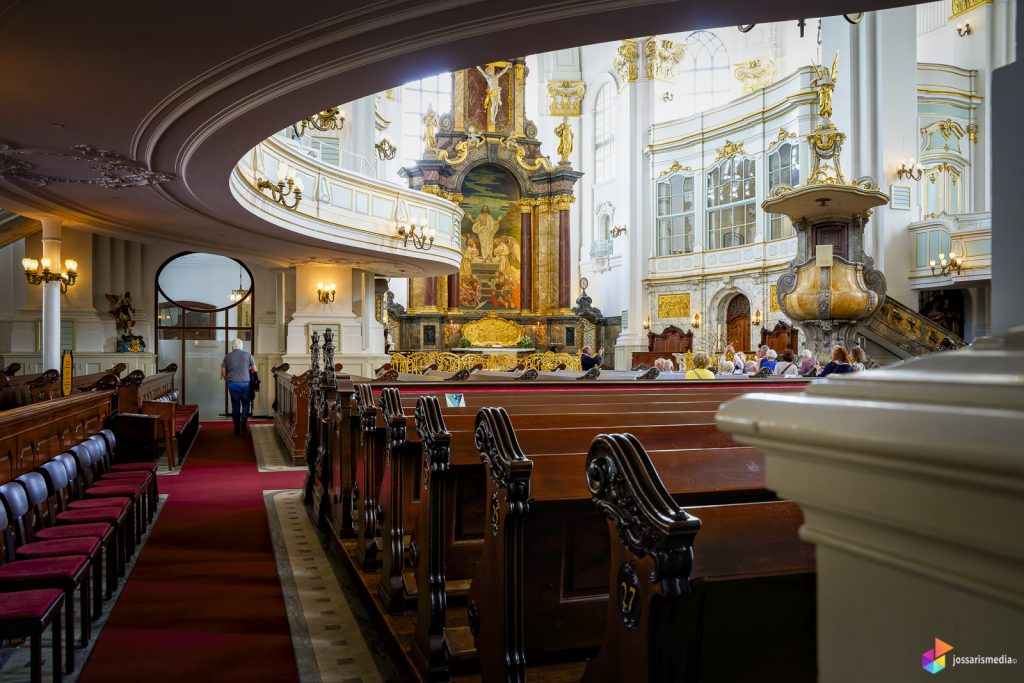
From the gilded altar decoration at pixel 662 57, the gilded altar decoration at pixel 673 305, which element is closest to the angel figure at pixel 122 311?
the gilded altar decoration at pixel 673 305

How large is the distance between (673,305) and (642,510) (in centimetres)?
1978

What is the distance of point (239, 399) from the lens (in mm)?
11773

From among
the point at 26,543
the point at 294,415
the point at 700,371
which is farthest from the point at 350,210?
the point at 26,543

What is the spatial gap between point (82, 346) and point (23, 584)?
11.6 meters

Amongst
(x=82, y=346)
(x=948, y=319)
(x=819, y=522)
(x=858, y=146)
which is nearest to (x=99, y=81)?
(x=819, y=522)

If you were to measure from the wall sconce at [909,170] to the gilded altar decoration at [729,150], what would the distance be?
15.4 ft

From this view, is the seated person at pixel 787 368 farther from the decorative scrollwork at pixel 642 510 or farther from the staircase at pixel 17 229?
the staircase at pixel 17 229

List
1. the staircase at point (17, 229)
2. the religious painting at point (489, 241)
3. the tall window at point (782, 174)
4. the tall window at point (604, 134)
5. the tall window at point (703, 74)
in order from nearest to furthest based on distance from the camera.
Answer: the staircase at point (17, 229)
the tall window at point (782, 174)
the religious painting at point (489, 241)
the tall window at point (703, 74)
the tall window at point (604, 134)

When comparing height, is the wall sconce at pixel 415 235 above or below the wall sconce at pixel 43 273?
above

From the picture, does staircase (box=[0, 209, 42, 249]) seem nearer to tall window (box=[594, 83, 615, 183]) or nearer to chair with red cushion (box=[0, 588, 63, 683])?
chair with red cushion (box=[0, 588, 63, 683])

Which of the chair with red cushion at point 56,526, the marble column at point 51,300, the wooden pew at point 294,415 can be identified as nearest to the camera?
the chair with red cushion at point 56,526

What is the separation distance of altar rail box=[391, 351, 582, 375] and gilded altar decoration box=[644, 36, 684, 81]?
8.88 meters

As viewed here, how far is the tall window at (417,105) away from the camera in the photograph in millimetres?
24312

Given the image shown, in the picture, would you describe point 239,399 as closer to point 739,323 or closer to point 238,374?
point 238,374
